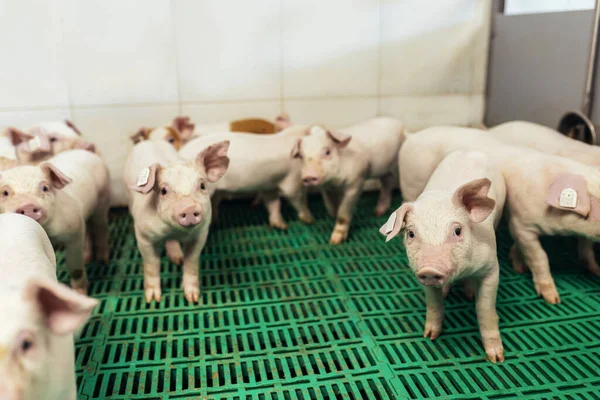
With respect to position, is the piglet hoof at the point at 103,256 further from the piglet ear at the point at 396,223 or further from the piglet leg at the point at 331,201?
the piglet ear at the point at 396,223

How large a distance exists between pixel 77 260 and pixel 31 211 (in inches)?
19.0

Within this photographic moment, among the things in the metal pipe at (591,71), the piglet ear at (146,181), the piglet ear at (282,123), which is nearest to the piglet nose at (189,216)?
the piglet ear at (146,181)

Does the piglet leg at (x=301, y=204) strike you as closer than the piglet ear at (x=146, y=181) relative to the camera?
No

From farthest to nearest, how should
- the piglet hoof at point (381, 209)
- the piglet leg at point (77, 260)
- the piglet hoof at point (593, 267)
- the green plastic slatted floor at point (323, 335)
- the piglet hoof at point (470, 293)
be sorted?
the piglet hoof at point (381, 209), the piglet hoof at point (593, 267), the piglet hoof at point (470, 293), the piglet leg at point (77, 260), the green plastic slatted floor at point (323, 335)

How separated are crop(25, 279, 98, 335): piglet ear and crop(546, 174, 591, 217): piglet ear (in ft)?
6.89

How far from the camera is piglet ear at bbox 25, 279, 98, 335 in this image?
1.30 meters

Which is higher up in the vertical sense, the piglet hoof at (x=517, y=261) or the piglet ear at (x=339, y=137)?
the piglet ear at (x=339, y=137)

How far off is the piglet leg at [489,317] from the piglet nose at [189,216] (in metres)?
1.31

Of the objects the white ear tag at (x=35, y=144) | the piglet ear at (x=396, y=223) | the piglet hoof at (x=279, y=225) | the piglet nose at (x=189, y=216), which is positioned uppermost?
the white ear tag at (x=35, y=144)

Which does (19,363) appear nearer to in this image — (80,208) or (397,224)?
(397,224)

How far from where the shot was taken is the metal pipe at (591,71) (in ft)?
11.0

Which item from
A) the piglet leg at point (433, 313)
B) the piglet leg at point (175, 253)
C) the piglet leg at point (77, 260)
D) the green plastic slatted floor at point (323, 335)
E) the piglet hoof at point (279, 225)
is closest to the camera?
the green plastic slatted floor at point (323, 335)

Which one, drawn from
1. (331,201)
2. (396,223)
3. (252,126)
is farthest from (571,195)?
(252,126)

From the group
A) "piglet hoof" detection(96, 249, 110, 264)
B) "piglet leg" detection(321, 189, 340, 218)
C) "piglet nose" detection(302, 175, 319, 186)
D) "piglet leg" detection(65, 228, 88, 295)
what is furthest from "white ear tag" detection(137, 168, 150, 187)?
"piglet leg" detection(321, 189, 340, 218)
